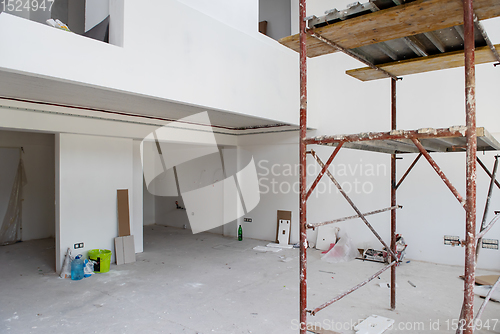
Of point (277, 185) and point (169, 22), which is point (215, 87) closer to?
point (169, 22)

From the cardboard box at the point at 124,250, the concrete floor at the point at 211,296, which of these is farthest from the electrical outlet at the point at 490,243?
the cardboard box at the point at 124,250

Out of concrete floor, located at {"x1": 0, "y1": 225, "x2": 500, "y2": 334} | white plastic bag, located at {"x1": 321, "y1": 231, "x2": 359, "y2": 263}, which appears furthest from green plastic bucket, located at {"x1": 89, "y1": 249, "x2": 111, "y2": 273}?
white plastic bag, located at {"x1": 321, "y1": 231, "x2": 359, "y2": 263}

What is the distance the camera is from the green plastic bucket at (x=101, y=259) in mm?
5082

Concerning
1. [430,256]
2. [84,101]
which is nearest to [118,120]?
[84,101]

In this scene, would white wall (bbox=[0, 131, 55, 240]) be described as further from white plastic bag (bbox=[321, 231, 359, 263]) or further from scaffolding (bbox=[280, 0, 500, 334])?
scaffolding (bbox=[280, 0, 500, 334])

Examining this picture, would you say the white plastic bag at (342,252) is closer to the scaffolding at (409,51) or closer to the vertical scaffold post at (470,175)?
the scaffolding at (409,51)

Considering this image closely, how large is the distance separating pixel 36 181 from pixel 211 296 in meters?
5.76

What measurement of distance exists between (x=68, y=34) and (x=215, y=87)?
5.84 feet

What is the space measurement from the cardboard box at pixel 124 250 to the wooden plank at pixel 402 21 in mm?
4694

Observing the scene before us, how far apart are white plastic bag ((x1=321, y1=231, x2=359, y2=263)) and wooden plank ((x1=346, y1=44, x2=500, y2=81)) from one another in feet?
11.3

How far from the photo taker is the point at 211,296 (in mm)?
4117

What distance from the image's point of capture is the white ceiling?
3.46 m

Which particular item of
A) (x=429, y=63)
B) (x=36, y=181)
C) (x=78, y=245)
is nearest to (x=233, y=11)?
(x=429, y=63)

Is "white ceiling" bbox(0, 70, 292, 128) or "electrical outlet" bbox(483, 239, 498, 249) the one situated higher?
"white ceiling" bbox(0, 70, 292, 128)
